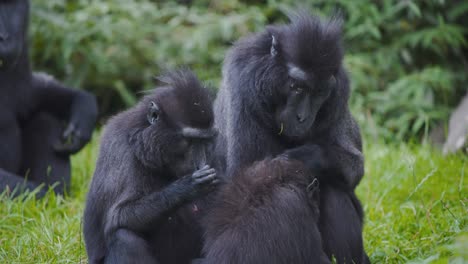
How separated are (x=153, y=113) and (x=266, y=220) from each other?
3.71 feet

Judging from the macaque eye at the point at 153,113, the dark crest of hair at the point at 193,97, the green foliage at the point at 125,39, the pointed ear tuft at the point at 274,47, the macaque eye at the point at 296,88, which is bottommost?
the green foliage at the point at 125,39

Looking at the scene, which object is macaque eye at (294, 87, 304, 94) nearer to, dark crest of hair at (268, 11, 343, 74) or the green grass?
dark crest of hair at (268, 11, 343, 74)

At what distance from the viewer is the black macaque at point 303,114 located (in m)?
5.17

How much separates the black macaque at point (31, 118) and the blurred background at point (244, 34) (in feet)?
7.40

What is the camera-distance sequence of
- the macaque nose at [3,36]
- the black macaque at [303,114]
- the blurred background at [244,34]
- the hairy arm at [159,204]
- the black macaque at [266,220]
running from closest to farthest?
the black macaque at [266,220] → the hairy arm at [159,204] → the black macaque at [303,114] → the macaque nose at [3,36] → the blurred background at [244,34]

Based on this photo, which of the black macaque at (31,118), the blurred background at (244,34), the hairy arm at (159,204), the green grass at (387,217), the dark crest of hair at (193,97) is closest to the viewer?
the hairy arm at (159,204)

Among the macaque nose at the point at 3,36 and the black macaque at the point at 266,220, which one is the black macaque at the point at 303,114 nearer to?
the black macaque at the point at 266,220

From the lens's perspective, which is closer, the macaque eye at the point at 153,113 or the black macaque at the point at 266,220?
the black macaque at the point at 266,220

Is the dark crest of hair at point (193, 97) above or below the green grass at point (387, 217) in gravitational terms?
above

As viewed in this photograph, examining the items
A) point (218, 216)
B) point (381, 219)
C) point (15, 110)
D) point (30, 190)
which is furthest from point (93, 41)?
point (218, 216)

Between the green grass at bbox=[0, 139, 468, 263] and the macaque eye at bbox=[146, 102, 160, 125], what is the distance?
4.02ft

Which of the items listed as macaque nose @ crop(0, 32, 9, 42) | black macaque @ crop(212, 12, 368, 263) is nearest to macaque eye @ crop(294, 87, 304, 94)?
black macaque @ crop(212, 12, 368, 263)

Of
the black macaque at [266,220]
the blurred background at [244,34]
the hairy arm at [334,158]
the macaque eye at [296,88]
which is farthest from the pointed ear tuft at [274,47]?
the blurred background at [244,34]

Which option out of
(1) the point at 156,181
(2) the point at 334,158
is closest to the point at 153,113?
(1) the point at 156,181
